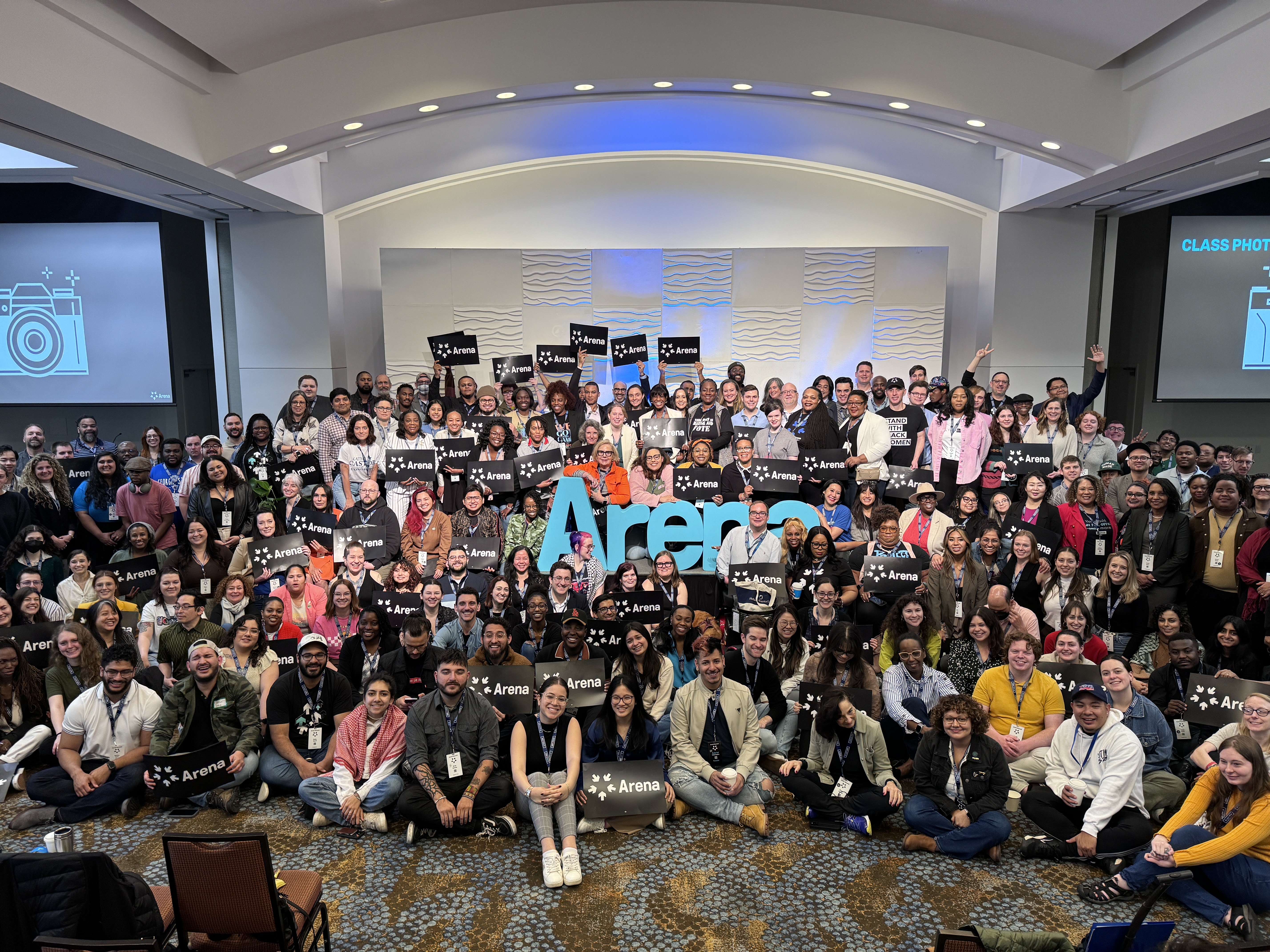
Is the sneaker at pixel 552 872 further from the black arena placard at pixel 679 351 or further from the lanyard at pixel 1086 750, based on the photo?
the black arena placard at pixel 679 351

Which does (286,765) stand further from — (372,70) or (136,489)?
(372,70)

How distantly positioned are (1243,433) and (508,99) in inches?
469

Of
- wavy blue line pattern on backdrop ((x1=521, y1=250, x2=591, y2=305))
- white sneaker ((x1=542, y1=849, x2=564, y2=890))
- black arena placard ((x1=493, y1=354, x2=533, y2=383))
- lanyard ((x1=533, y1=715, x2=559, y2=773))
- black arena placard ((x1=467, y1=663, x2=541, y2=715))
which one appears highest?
wavy blue line pattern on backdrop ((x1=521, y1=250, x2=591, y2=305))

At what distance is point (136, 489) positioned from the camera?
817cm

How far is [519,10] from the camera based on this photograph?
820 cm

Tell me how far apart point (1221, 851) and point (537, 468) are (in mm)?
5971

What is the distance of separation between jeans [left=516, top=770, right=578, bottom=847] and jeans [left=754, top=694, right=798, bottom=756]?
4.81ft

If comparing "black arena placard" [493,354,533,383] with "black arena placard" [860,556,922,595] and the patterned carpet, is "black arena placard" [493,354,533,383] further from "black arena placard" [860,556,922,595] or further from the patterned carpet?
the patterned carpet

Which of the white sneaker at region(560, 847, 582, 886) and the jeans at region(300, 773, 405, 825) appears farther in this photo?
the jeans at region(300, 773, 405, 825)

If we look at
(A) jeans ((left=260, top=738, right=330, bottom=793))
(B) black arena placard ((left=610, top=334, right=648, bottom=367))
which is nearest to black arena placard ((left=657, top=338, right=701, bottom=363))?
(B) black arena placard ((left=610, top=334, right=648, bottom=367))

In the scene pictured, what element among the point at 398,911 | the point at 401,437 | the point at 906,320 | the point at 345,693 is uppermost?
the point at 906,320

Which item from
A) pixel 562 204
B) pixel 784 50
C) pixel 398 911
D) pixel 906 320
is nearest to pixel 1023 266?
pixel 906 320

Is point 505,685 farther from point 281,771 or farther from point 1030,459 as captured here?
point 1030,459

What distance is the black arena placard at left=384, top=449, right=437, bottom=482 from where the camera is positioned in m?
8.41
